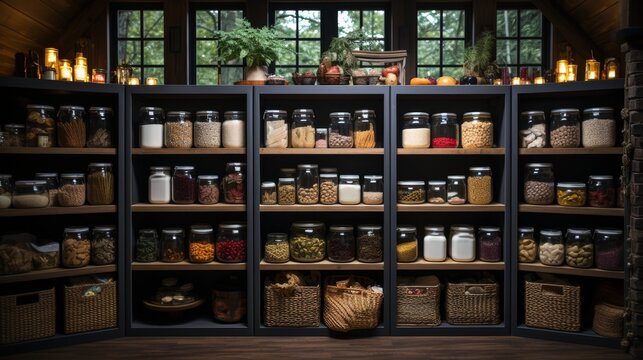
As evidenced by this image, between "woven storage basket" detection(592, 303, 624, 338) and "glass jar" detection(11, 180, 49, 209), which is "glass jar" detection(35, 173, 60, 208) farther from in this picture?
"woven storage basket" detection(592, 303, 624, 338)

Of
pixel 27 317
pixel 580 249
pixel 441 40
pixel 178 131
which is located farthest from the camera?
pixel 441 40

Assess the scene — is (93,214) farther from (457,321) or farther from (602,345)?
(602,345)

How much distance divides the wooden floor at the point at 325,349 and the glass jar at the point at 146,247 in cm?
52

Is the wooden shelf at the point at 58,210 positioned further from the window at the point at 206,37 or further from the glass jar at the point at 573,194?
the glass jar at the point at 573,194

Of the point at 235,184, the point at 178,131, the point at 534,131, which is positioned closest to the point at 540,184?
the point at 534,131

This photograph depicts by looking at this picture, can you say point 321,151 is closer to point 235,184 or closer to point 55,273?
point 235,184

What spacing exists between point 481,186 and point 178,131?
2018 mm

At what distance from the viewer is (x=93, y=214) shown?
3518mm

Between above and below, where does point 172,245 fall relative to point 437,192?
below

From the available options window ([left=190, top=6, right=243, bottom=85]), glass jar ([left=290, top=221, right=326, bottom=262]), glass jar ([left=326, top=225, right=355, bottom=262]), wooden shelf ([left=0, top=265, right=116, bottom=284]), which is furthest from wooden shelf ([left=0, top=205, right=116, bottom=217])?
glass jar ([left=326, top=225, right=355, bottom=262])

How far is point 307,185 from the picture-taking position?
3.27 meters

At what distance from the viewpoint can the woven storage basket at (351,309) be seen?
3.15 metres

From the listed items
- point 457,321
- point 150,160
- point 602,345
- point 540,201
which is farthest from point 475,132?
point 150,160

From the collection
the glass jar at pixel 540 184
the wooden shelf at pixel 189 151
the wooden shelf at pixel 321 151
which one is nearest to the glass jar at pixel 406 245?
the wooden shelf at pixel 321 151
